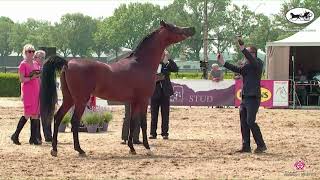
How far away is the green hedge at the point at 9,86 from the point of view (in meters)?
33.2

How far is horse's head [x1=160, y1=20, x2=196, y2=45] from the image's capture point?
10789mm

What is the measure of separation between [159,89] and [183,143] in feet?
5.20

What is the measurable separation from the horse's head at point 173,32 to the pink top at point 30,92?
2.65 meters

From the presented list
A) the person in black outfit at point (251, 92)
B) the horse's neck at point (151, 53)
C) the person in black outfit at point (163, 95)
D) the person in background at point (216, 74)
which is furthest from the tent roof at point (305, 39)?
the horse's neck at point (151, 53)

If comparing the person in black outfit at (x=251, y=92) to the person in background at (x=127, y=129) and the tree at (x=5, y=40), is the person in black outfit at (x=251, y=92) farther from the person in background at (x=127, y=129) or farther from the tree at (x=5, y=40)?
the tree at (x=5, y=40)

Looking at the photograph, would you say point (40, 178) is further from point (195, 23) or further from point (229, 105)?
point (195, 23)

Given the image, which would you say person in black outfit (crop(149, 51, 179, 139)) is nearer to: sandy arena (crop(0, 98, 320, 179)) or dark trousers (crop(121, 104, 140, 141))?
sandy arena (crop(0, 98, 320, 179))

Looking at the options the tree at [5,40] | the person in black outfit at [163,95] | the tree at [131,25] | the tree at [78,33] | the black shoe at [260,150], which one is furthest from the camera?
the tree at [5,40]

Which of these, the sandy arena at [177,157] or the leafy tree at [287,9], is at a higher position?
the leafy tree at [287,9]

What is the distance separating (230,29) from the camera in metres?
84.2

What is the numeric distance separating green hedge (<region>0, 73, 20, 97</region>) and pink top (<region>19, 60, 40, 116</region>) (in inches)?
861

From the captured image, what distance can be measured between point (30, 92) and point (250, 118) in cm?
416

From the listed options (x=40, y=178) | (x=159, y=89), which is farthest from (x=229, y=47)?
(x=40, y=178)

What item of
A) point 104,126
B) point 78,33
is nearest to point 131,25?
point 78,33
